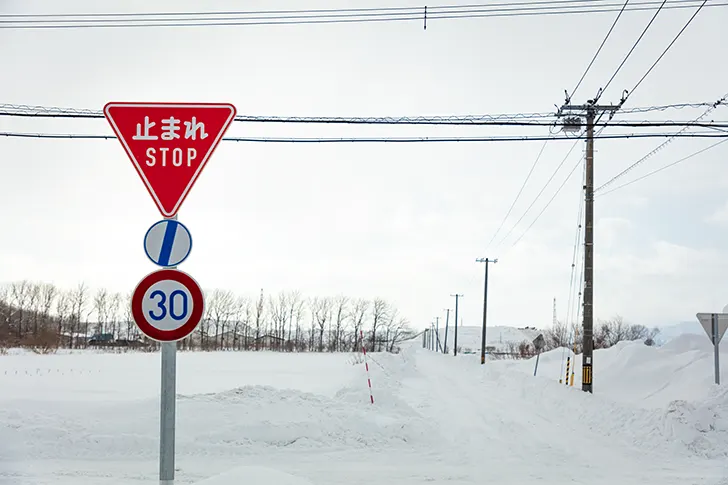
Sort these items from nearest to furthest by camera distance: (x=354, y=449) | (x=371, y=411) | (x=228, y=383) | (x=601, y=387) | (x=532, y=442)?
(x=354, y=449) < (x=532, y=442) < (x=371, y=411) < (x=601, y=387) < (x=228, y=383)

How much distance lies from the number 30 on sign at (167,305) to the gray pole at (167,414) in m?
0.12

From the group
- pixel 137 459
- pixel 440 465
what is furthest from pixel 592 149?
pixel 137 459

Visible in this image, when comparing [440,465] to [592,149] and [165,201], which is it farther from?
[592,149]

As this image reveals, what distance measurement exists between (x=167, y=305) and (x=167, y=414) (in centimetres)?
80

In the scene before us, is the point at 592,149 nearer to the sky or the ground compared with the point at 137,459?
nearer to the sky

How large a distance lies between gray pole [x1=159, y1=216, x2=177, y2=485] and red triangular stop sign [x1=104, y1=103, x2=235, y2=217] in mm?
650

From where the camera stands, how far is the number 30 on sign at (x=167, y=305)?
3.94 m

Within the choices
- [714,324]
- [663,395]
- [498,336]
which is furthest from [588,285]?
[498,336]

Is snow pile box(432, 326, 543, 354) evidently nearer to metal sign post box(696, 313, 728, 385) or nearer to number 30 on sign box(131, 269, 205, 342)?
metal sign post box(696, 313, 728, 385)

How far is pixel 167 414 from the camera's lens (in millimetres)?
4055

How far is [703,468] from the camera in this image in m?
9.16

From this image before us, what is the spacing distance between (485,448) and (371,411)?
3.13m

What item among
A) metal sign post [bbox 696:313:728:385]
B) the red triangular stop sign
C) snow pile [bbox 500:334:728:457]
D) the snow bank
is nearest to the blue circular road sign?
the red triangular stop sign

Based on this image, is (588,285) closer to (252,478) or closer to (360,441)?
(360,441)
